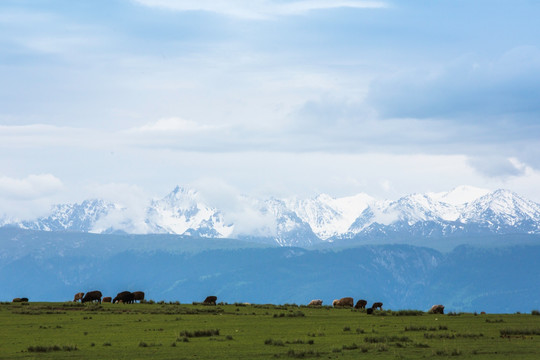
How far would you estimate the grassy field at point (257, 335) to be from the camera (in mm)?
45438

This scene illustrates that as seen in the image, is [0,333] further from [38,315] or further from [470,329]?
[470,329]

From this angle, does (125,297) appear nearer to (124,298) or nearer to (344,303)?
(124,298)

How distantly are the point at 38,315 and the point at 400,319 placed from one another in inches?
1223

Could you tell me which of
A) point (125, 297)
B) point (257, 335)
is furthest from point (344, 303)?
point (257, 335)

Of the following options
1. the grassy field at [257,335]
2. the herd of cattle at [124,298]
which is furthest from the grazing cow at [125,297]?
the grassy field at [257,335]

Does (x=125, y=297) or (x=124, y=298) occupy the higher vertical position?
(x=125, y=297)

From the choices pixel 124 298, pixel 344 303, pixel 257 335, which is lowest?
pixel 257 335

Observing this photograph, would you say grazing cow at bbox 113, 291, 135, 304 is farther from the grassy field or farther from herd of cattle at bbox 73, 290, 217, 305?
the grassy field

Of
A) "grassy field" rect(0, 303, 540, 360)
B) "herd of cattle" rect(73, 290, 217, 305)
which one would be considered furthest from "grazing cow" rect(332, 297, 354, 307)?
"grassy field" rect(0, 303, 540, 360)

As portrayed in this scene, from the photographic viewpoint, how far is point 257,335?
56.6m

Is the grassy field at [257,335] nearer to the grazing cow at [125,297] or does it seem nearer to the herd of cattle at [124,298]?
the grazing cow at [125,297]

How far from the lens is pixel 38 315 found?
76.7 meters

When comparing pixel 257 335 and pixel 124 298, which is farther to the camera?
pixel 124 298

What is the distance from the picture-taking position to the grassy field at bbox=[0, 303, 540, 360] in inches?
1789
